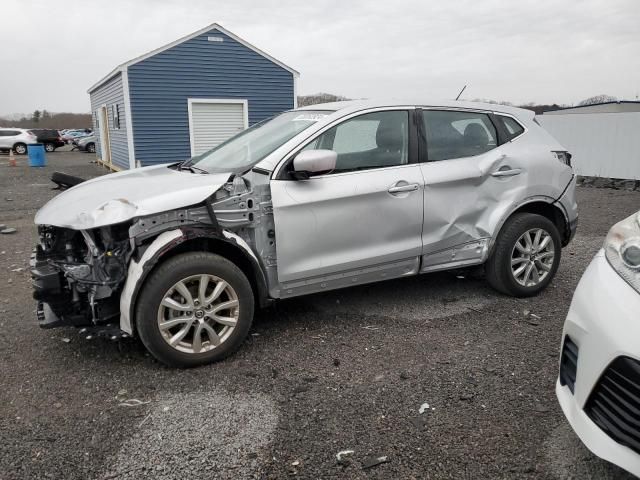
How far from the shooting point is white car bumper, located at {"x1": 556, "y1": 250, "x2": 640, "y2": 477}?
6.36 feet

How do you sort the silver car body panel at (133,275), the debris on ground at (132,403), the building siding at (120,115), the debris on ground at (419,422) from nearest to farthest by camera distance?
the debris on ground at (419,422) → the debris on ground at (132,403) → the silver car body panel at (133,275) → the building siding at (120,115)

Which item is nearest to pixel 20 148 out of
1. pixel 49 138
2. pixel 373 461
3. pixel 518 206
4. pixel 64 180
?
pixel 49 138

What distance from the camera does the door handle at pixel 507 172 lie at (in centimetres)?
444

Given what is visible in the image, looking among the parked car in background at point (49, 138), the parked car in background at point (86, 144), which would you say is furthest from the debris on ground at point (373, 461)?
the parked car in background at point (49, 138)

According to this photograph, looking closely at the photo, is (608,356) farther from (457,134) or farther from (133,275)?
(457,134)

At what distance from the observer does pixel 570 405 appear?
7.48ft

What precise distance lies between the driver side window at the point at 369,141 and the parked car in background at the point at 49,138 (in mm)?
34839

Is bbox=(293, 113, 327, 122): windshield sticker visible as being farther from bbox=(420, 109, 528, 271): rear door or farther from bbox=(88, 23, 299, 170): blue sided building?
bbox=(88, 23, 299, 170): blue sided building

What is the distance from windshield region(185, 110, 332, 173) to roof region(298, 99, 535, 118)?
0.19 metres

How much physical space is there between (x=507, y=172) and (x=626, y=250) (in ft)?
7.59

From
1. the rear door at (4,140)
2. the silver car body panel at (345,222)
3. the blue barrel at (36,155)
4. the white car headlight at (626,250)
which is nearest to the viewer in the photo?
the white car headlight at (626,250)

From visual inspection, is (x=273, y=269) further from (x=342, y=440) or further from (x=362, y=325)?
(x=342, y=440)

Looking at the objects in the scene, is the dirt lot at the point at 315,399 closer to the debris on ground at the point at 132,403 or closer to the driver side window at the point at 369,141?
the debris on ground at the point at 132,403

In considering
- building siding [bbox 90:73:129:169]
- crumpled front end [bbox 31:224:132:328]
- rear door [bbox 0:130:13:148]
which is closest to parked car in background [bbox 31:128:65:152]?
rear door [bbox 0:130:13:148]
